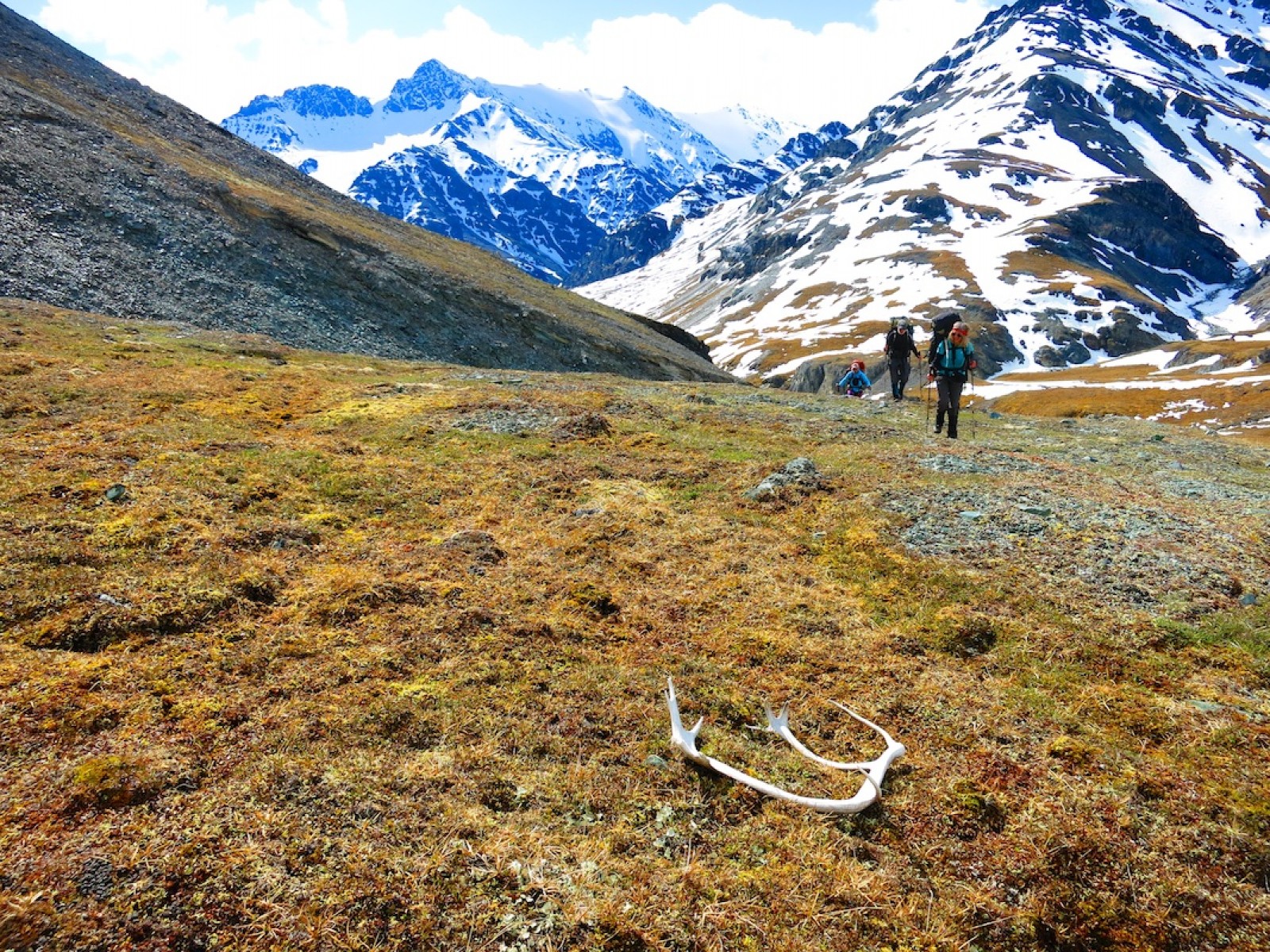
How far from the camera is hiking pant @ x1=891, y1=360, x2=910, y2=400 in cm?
3250

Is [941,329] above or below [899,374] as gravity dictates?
above

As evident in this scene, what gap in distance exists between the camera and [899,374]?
33.1 metres

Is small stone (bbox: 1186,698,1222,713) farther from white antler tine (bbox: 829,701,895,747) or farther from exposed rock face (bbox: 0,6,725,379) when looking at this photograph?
exposed rock face (bbox: 0,6,725,379)

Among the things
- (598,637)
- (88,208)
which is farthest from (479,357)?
(598,637)

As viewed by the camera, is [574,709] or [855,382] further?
[855,382]

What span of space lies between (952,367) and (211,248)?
143 ft

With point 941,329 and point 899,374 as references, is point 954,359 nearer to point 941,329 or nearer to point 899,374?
point 941,329

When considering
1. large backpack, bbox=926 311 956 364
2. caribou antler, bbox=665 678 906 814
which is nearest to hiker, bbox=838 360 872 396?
large backpack, bbox=926 311 956 364

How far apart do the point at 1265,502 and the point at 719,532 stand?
543 inches

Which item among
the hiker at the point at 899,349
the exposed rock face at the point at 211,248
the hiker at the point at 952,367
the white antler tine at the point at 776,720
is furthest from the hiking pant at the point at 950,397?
the exposed rock face at the point at 211,248

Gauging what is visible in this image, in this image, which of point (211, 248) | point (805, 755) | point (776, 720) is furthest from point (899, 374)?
point (211, 248)

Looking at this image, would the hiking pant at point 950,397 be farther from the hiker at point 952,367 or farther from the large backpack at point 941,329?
the large backpack at point 941,329

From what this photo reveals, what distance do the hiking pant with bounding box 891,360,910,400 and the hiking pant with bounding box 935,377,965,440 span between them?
372 inches

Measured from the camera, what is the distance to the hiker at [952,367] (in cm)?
2156
